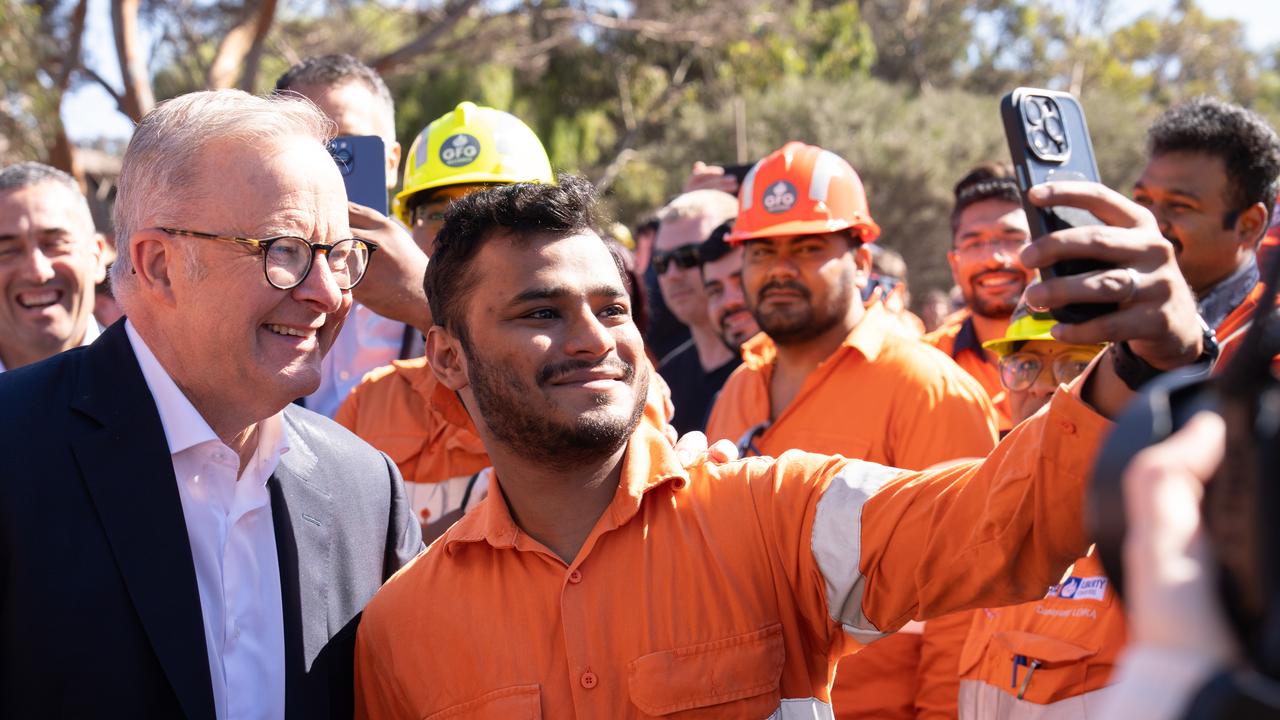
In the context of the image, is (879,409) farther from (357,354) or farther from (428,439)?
(357,354)

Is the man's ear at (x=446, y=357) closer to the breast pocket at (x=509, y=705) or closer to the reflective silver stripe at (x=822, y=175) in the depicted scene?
the breast pocket at (x=509, y=705)

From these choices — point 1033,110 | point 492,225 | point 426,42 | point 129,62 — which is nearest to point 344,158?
point 492,225

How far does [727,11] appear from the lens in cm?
2003

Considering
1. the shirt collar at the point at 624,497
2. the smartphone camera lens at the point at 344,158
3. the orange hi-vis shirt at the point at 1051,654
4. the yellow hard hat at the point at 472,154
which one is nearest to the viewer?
the shirt collar at the point at 624,497

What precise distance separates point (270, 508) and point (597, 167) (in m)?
20.7

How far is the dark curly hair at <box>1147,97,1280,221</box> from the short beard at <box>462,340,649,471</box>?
2.39m

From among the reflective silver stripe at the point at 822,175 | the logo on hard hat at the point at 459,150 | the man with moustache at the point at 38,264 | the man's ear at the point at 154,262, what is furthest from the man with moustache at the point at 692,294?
the man's ear at the point at 154,262

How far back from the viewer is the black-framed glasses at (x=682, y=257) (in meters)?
6.13

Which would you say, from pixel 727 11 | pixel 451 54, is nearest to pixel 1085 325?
pixel 451 54

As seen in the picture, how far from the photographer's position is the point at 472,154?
14.3 ft

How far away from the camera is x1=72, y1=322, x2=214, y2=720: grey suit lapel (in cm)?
228

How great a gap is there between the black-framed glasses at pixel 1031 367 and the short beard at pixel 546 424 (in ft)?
4.88

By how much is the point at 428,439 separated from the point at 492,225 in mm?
1317

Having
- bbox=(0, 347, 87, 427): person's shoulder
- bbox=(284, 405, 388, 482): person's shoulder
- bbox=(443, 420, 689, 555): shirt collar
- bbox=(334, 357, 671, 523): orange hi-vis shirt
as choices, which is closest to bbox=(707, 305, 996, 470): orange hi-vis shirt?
bbox=(334, 357, 671, 523): orange hi-vis shirt
